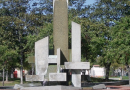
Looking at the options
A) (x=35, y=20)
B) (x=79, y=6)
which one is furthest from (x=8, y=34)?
(x=79, y=6)

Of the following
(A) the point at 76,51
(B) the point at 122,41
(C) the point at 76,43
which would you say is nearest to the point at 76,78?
(A) the point at 76,51

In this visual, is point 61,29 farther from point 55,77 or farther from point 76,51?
point 55,77

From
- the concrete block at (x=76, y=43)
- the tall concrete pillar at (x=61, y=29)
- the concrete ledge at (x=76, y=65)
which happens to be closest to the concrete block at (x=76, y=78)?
the concrete ledge at (x=76, y=65)

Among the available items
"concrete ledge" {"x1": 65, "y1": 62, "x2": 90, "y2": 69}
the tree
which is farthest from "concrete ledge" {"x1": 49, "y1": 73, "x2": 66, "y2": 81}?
the tree

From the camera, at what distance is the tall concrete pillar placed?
769 inches

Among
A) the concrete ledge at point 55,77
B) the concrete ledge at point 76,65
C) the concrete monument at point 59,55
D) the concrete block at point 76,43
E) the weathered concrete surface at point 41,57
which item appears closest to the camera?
the concrete ledge at point 55,77

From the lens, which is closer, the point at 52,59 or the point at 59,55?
the point at 59,55

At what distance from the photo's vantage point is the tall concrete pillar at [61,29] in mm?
19530

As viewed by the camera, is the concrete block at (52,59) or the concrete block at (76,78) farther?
the concrete block at (76,78)

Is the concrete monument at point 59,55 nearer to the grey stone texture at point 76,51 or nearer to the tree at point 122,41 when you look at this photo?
the grey stone texture at point 76,51

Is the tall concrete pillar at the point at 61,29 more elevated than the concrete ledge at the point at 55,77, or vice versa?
the tall concrete pillar at the point at 61,29

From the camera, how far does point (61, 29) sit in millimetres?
19656

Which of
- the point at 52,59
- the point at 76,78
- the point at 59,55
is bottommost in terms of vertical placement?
the point at 76,78

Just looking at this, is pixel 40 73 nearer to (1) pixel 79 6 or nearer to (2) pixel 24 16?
(2) pixel 24 16
